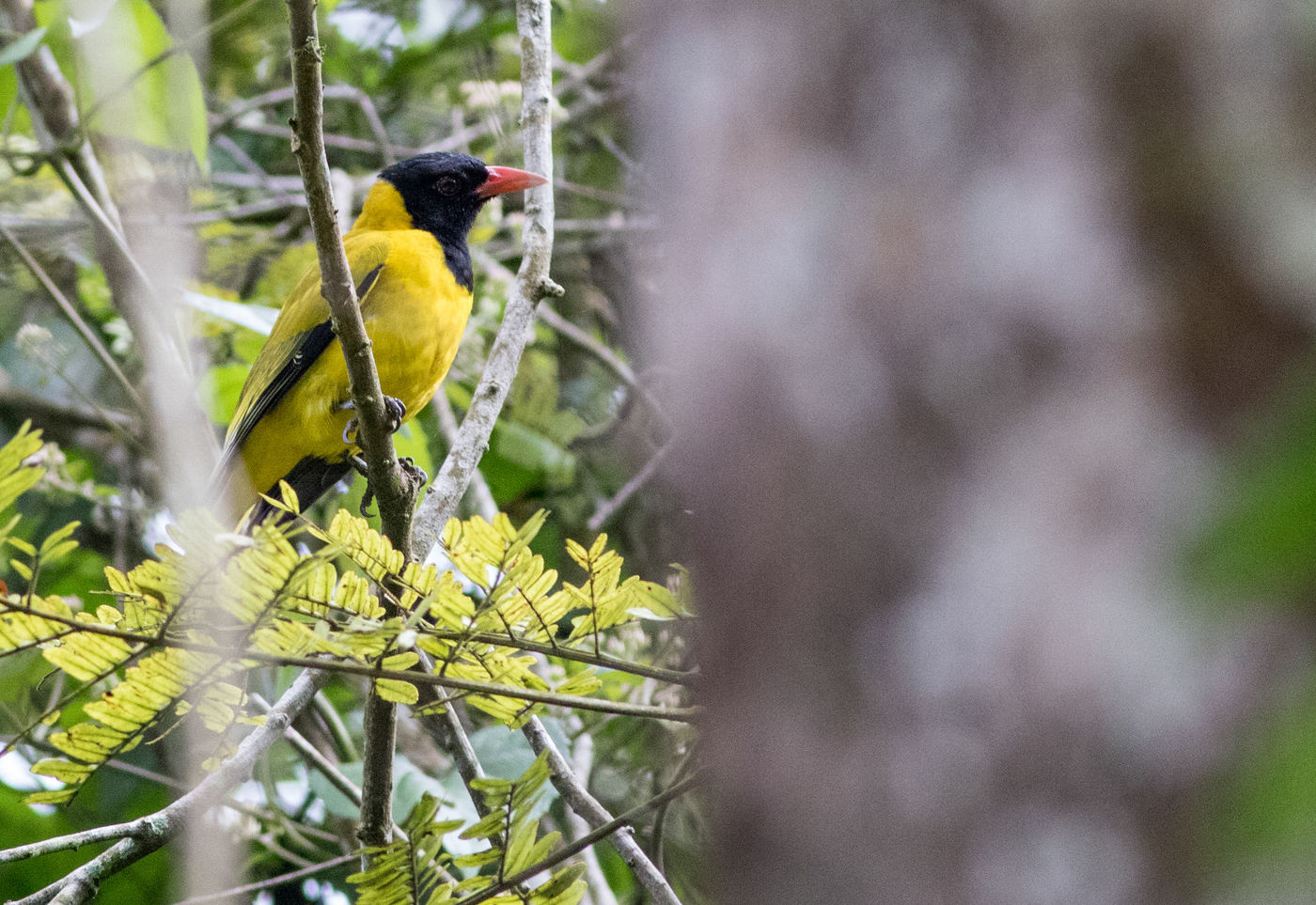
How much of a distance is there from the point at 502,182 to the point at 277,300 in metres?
1.16

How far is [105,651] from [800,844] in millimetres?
1343

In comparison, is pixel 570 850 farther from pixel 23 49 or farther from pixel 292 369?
pixel 23 49

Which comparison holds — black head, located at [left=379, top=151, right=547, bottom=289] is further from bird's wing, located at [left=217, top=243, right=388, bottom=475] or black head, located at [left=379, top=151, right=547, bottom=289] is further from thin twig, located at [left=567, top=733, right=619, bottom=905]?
thin twig, located at [left=567, top=733, right=619, bottom=905]

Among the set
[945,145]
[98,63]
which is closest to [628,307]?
[98,63]

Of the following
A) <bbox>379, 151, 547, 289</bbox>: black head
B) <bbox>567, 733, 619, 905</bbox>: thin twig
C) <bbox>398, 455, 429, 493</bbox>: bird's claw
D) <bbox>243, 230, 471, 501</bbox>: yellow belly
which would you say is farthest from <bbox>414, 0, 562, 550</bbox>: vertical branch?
<bbox>379, 151, 547, 289</bbox>: black head

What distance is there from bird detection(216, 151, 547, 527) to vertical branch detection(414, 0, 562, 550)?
11cm

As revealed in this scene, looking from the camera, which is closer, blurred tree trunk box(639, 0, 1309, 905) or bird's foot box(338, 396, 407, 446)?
blurred tree trunk box(639, 0, 1309, 905)

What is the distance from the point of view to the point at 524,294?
3.05 metres

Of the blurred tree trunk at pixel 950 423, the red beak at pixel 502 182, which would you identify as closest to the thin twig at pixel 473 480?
the red beak at pixel 502 182

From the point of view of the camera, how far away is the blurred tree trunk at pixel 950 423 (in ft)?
2.01

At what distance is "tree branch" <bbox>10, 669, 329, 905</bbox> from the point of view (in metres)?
1.86

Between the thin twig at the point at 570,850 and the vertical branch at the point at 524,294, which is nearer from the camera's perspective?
the thin twig at the point at 570,850

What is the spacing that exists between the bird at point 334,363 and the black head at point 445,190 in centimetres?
13

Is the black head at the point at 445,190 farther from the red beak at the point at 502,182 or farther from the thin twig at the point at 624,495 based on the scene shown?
the thin twig at the point at 624,495
